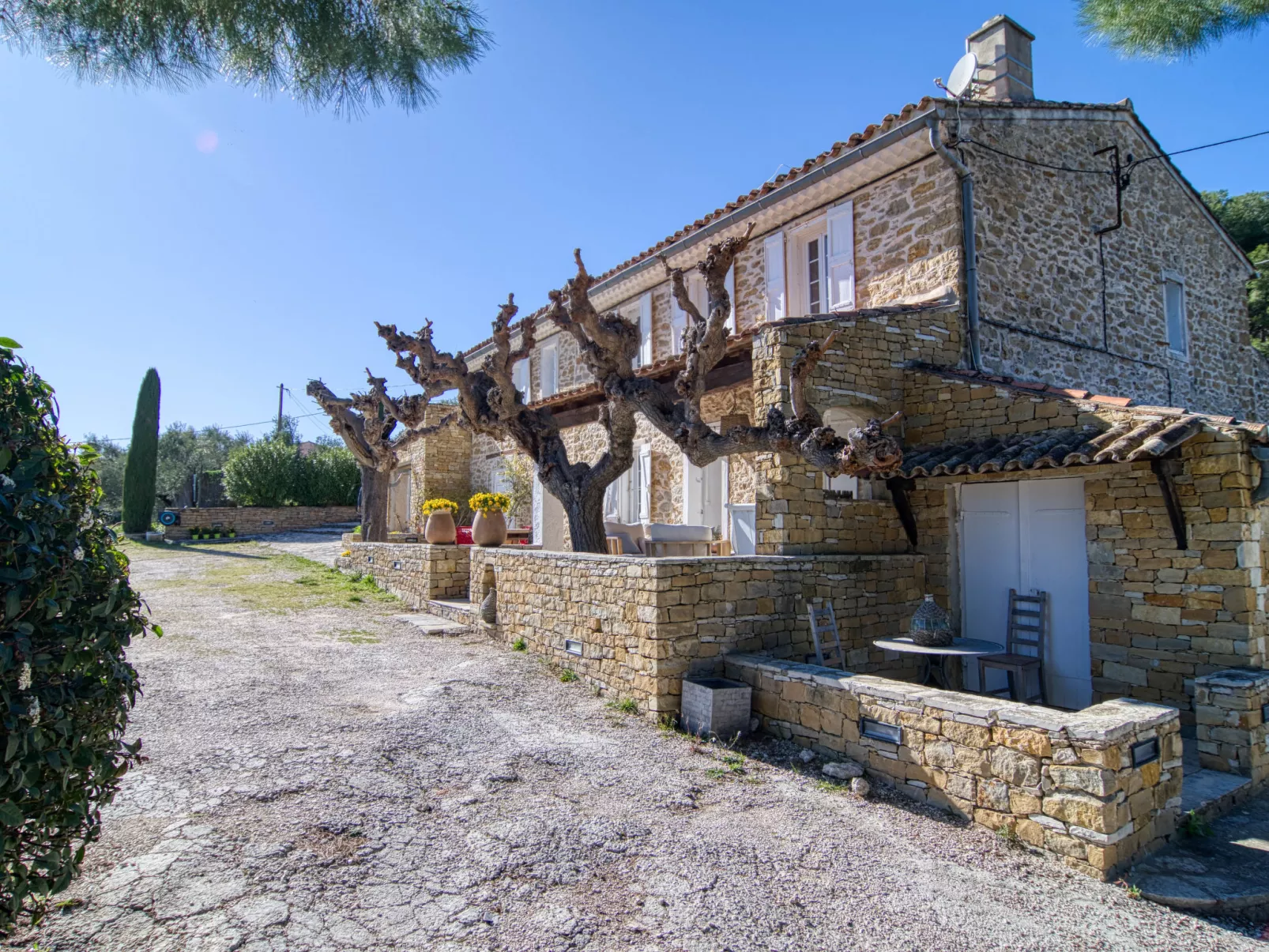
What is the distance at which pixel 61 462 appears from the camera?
8.09 ft

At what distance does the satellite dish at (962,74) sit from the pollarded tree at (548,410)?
5833 millimetres

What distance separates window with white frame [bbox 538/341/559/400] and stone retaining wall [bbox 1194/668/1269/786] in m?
12.4

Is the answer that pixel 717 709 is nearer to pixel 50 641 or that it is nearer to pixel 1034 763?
pixel 1034 763

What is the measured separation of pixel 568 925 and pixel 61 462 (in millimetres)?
2690

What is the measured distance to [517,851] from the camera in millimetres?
3936

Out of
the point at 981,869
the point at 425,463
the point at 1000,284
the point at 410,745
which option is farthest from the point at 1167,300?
the point at 425,463

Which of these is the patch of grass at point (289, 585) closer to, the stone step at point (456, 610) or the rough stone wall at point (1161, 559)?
the stone step at point (456, 610)

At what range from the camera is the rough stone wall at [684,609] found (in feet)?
20.4

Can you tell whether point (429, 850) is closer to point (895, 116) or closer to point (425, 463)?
point (895, 116)

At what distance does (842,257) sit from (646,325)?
3.91 m

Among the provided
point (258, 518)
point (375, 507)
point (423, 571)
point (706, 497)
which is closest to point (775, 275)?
point (706, 497)

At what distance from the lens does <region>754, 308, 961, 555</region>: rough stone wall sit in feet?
24.2

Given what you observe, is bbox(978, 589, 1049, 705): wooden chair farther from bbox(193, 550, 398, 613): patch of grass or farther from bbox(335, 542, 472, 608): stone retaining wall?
bbox(193, 550, 398, 613): patch of grass

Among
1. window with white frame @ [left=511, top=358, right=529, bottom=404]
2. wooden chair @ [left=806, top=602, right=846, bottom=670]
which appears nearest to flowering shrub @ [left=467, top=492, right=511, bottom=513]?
wooden chair @ [left=806, top=602, right=846, bottom=670]
